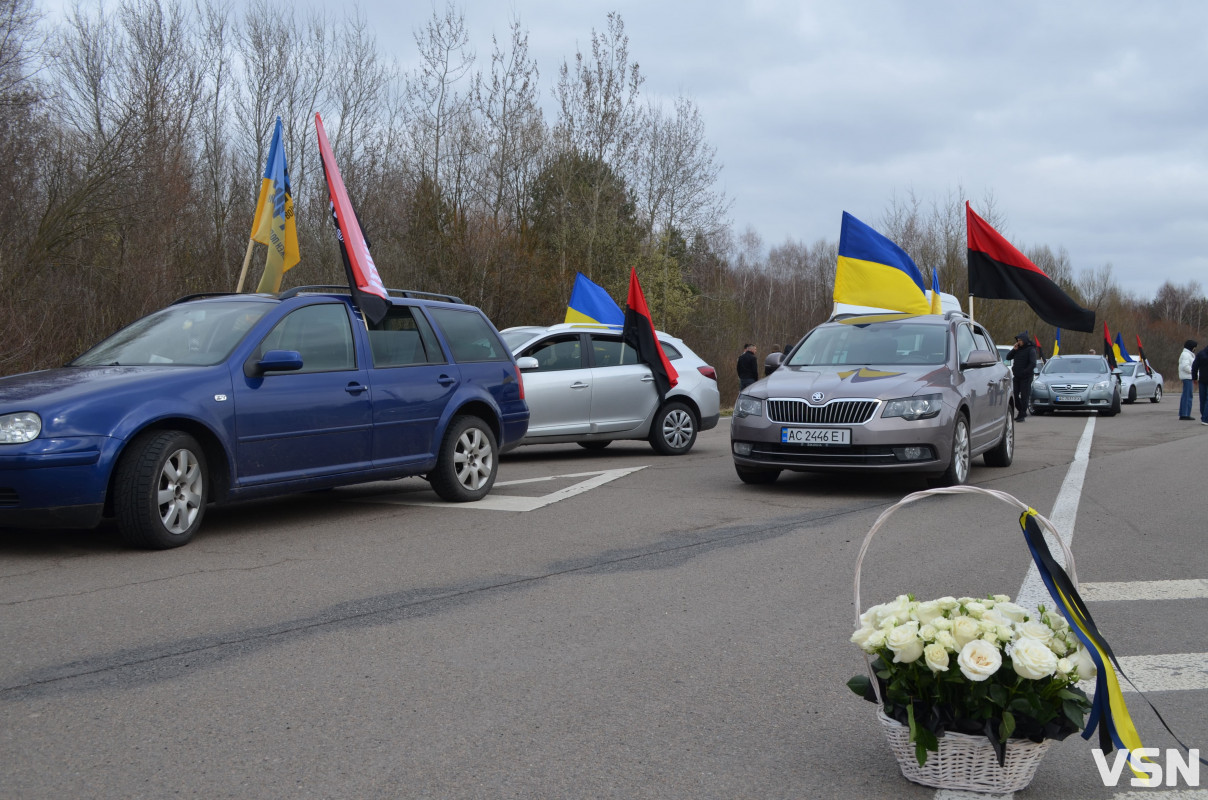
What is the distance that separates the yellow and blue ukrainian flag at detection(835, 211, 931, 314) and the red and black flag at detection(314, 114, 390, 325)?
6129 millimetres

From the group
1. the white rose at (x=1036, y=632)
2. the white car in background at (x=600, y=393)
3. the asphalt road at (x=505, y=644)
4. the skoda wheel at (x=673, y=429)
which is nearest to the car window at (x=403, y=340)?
the asphalt road at (x=505, y=644)

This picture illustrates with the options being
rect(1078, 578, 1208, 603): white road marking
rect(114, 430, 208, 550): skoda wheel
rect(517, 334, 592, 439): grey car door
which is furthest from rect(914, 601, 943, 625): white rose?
rect(517, 334, 592, 439): grey car door

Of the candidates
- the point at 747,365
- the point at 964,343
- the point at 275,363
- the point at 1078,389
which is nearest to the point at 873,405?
the point at 964,343

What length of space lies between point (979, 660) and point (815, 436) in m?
6.80

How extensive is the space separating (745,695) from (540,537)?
3651mm

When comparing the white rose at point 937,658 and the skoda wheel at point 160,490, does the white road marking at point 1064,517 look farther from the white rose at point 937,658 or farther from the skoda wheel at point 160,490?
the skoda wheel at point 160,490

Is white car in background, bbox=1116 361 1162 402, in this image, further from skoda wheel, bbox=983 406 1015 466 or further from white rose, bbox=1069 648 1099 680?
white rose, bbox=1069 648 1099 680

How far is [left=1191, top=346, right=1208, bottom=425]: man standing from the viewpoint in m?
21.2

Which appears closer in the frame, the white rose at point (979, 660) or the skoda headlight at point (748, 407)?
the white rose at point (979, 660)

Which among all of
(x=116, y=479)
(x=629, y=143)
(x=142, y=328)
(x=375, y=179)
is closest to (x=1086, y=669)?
(x=116, y=479)

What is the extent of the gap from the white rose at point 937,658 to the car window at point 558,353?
1002 centimetres

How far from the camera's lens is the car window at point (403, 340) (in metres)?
8.68

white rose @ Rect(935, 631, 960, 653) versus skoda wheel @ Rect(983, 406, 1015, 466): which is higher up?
white rose @ Rect(935, 631, 960, 653)

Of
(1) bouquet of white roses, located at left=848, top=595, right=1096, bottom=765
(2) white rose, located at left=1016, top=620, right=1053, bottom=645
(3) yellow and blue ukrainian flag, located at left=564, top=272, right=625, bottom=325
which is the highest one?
(3) yellow and blue ukrainian flag, located at left=564, top=272, right=625, bottom=325
